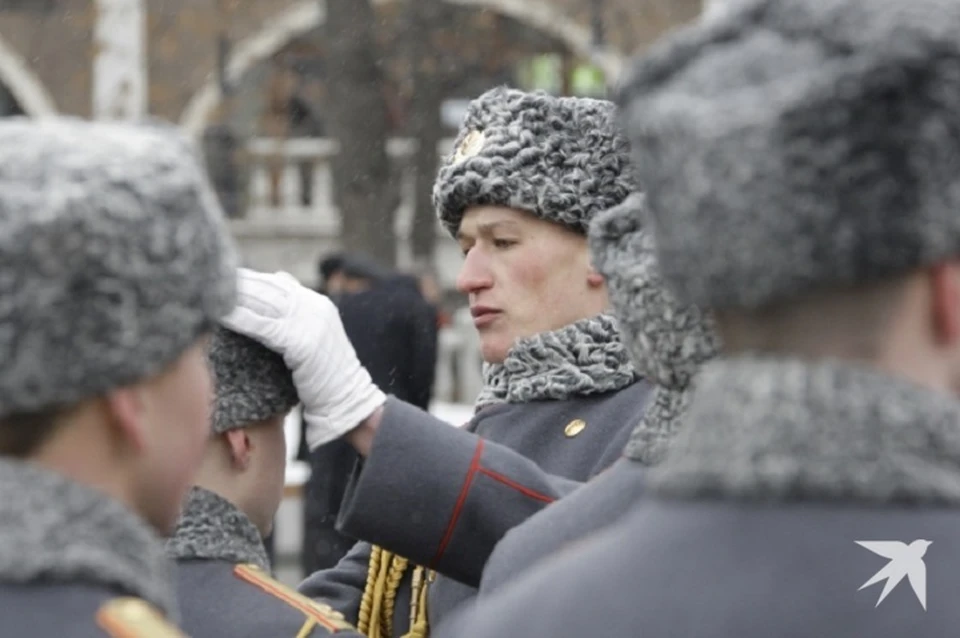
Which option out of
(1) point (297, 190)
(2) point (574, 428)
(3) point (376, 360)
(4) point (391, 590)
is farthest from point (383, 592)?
(1) point (297, 190)

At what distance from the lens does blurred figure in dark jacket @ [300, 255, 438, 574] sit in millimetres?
7480

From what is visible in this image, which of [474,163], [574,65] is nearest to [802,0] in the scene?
[474,163]

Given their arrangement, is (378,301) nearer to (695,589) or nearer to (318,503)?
(318,503)

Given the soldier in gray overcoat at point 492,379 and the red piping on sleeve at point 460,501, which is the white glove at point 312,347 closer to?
the soldier in gray overcoat at point 492,379

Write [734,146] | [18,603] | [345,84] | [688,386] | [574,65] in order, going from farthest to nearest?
[574,65] < [345,84] < [688,386] < [18,603] < [734,146]

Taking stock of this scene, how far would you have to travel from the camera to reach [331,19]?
A: 13.4m

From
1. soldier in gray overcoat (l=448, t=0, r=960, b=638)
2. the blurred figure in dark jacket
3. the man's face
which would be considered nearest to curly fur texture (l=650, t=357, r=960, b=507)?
soldier in gray overcoat (l=448, t=0, r=960, b=638)

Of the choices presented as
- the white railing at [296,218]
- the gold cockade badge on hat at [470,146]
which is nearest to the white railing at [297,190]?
the white railing at [296,218]

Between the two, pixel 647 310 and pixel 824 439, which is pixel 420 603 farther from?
pixel 824 439

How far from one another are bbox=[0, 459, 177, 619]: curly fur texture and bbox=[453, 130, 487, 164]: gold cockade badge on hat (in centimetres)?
192

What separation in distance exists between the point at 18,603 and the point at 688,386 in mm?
876

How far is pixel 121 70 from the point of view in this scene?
938 inches

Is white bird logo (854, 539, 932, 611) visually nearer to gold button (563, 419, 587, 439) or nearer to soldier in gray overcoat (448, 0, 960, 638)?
soldier in gray overcoat (448, 0, 960, 638)

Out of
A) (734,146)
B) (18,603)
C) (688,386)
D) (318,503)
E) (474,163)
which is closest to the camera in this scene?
(734,146)
